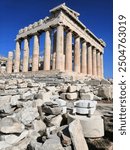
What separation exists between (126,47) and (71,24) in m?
23.5

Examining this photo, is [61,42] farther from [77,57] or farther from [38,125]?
[38,125]

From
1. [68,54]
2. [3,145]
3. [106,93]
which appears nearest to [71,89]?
[106,93]

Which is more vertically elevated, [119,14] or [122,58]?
[119,14]

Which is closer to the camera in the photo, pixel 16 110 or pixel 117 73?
pixel 117 73

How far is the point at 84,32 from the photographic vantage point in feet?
99.2

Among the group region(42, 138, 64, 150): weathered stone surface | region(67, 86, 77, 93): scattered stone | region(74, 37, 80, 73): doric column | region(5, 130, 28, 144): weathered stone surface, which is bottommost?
region(5, 130, 28, 144): weathered stone surface

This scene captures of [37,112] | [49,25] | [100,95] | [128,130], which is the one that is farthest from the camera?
[49,25]

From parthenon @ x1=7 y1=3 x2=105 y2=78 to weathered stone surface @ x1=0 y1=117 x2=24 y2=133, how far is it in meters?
18.1

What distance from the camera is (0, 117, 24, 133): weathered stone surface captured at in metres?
4.11

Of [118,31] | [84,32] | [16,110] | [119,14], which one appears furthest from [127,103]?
[84,32]

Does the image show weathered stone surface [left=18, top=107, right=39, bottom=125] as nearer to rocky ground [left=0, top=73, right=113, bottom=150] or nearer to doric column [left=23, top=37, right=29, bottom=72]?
rocky ground [left=0, top=73, right=113, bottom=150]

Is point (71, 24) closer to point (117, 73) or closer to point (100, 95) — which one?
point (100, 95)

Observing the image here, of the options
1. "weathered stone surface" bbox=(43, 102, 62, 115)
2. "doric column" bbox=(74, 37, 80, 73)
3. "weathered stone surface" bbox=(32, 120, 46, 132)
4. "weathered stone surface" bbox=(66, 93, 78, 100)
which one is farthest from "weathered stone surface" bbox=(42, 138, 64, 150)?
"doric column" bbox=(74, 37, 80, 73)

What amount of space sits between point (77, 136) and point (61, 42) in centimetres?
2001
